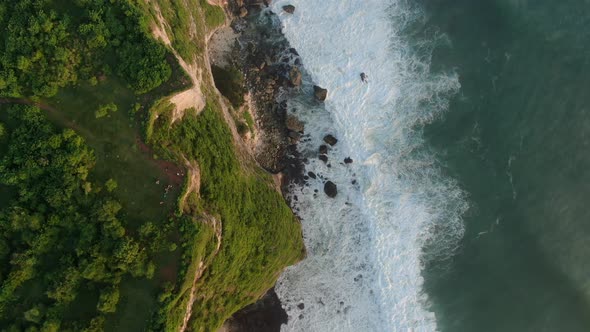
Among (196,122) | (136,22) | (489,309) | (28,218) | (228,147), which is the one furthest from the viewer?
(489,309)

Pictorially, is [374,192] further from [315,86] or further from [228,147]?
[228,147]

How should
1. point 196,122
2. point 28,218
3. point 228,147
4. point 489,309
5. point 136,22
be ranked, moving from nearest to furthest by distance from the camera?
1. point 28,218
2. point 136,22
3. point 196,122
4. point 228,147
5. point 489,309

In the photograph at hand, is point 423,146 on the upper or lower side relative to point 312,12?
lower

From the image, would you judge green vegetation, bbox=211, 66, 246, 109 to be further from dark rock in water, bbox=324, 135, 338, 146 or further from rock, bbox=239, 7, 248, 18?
dark rock in water, bbox=324, 135, 338, 146

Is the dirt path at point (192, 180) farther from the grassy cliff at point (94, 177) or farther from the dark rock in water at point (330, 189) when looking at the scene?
the dark rock in water at point (330, 189)

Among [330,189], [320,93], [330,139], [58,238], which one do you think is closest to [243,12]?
[320,93]

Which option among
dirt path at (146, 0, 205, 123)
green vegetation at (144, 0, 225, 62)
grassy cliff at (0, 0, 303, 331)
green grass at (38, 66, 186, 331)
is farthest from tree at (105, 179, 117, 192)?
green vegetation at (144, 0, 225, 62)

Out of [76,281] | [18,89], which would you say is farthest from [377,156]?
[18,89]
